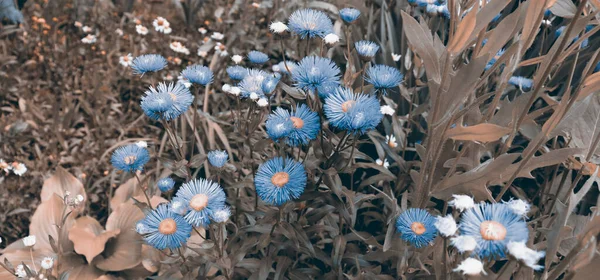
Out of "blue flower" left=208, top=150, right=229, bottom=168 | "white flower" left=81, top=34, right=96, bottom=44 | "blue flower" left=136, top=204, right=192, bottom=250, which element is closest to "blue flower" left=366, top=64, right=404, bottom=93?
"blue flower" left=208, top=150, right=229, bottom=168

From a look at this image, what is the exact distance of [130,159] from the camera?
3.43 ft

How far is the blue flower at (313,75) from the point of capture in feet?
3.09

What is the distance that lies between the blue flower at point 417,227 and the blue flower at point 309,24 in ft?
1.31

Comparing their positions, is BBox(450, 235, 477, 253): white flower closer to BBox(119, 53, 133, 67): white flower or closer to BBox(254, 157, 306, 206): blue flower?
BBox(254, 157, 306, 206): blue flower

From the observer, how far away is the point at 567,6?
93 centimetres

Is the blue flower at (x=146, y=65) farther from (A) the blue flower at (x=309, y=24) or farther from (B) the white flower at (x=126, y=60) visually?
(B) the white flower at (x=126, y=60)

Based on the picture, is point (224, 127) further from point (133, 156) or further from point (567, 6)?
point (567, 6)

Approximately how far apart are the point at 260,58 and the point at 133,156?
349 mm

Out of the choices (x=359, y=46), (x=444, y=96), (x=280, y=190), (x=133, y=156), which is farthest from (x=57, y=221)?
(x=444, y=96)

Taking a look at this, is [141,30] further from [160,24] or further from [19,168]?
[19,168]

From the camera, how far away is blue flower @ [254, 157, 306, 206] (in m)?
0.91

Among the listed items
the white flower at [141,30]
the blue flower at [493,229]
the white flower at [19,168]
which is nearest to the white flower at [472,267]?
the blue flower at [493,229]

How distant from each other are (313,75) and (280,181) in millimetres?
202

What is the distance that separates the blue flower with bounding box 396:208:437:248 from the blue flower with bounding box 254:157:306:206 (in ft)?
0.62
